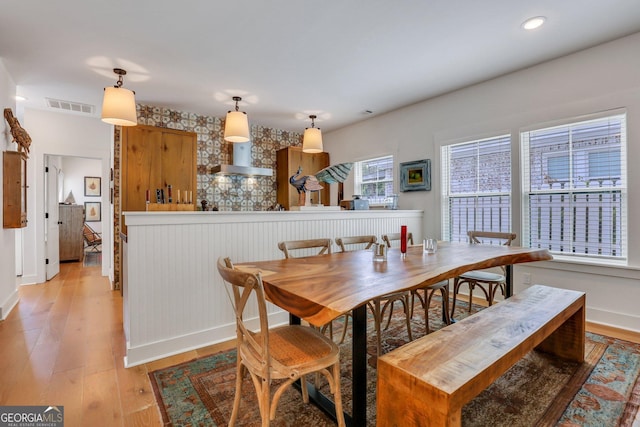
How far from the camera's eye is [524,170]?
3.43 m

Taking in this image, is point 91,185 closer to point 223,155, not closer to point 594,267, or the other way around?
point 223,155

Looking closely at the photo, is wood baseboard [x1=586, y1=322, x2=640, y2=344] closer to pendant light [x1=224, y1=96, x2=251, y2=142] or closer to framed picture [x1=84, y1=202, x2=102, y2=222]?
pendant light [x1=224, y1=96, x2=251, y2=142]

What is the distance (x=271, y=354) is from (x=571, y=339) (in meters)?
2.22

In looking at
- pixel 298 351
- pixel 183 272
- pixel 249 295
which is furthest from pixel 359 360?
pixel 183 272

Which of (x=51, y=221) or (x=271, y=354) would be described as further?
(x=51, y=221)

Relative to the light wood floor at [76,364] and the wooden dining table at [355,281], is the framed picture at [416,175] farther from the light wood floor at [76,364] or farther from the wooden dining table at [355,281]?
the light wood floor at [76,364]

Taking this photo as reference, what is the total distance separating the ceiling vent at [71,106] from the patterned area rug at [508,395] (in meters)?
4.29

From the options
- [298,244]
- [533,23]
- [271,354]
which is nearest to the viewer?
[271,354]

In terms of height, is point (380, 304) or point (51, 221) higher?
point (51, 221)

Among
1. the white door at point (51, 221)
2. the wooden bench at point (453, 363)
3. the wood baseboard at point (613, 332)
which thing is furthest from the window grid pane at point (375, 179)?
the white door at point (51, 221)

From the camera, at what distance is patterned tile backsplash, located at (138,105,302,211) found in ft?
15.5

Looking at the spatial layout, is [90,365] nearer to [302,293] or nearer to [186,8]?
[302,293]

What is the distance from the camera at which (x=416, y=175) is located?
450 centimetres

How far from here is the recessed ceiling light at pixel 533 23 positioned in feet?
8.11
